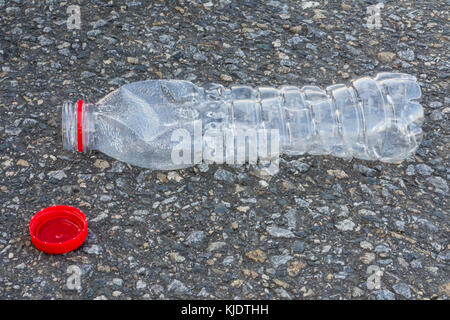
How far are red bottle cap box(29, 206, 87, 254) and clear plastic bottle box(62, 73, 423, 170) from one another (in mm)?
454

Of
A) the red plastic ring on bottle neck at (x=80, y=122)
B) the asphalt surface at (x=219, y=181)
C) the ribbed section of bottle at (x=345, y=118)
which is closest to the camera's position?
the asphalt surface at (x=219, y=181)

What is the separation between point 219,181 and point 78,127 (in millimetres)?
719

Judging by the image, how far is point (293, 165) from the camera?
3.25 meters

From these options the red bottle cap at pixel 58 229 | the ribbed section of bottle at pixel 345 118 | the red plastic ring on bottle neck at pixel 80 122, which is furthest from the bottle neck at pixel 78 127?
the ribbed section of bottle at pixel 345 118

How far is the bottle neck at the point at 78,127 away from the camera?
3129mm

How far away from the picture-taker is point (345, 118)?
3.47 meters

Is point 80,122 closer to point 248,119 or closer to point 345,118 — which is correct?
point 248,119

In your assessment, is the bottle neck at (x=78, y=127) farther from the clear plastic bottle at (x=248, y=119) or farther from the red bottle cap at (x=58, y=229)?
the red bottle cap at (x=58, y=229)

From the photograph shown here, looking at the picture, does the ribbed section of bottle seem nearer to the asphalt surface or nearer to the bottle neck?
the asphalt surface

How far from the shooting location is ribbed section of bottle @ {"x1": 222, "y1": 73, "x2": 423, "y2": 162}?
3391mm

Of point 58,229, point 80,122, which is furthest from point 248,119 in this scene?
point 58,229

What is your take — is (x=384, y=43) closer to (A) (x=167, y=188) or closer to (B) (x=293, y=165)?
(B) (x=293, y=165)

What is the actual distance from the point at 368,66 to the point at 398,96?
1.67ft

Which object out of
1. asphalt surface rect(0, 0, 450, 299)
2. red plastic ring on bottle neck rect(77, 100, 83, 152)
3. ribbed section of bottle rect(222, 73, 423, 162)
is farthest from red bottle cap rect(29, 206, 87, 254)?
ribbed section of bottle rect(222, 73, 423, 162)
